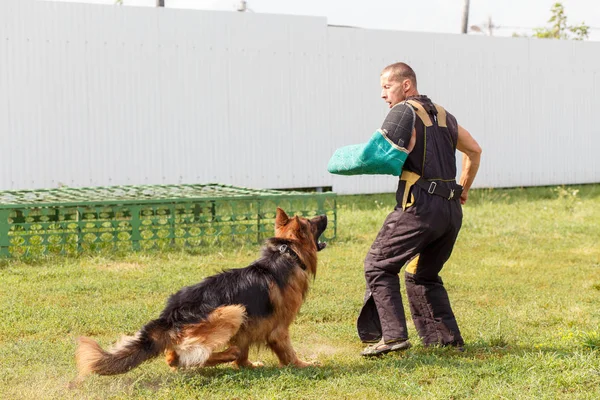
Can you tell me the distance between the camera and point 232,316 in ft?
15.3

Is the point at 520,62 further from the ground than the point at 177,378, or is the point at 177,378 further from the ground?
the point at 520,62

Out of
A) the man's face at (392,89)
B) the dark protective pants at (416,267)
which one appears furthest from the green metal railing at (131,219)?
the man's face at (392,89)

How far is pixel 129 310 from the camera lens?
6.65m

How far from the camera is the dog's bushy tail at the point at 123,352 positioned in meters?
4.30

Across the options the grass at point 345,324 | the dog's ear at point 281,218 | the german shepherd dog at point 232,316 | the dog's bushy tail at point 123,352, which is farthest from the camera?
the dog's ear at point 281,218

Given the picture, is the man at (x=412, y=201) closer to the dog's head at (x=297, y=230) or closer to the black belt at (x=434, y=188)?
the black belt at (x=434, y=188)

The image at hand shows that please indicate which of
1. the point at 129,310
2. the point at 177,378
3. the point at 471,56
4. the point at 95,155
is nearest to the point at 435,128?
the point at 177,378

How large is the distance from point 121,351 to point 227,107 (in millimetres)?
11990

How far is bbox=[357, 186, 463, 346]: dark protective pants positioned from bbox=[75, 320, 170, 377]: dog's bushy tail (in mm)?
1540

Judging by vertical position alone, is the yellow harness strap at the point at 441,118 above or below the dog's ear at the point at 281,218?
above

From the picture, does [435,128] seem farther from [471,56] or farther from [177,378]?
[471,56]


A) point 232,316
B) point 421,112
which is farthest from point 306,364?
point 421,112

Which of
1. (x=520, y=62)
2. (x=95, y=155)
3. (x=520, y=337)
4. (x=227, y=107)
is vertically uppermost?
(x=520, y=62)

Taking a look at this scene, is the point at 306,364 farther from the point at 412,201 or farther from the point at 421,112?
the point at 421,112
